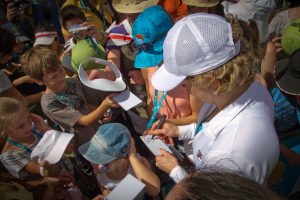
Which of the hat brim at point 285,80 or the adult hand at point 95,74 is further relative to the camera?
the adult hand at point 95,74

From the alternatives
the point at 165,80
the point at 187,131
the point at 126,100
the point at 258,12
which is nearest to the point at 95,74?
the point at 126,100

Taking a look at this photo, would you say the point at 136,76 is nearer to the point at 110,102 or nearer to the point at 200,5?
the point at 110,102

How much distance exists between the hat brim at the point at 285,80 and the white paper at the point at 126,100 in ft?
3.59

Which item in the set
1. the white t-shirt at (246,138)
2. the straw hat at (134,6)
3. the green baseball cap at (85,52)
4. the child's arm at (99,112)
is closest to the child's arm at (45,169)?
the child's arm at (99,112)

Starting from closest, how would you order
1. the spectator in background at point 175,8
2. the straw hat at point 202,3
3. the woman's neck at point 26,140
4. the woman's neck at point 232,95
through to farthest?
the woman's neck at point 232,95 → the woman's neck at point 26,140 → the straw hat at point 202,3 → the spectator in background at point 175,8

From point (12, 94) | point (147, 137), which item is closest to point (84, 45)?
point (12, 94)

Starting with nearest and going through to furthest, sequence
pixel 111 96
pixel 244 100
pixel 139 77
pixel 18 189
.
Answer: pixel 244 100 < pixel 18 189 < pixel 111 96 < pixel 139 77

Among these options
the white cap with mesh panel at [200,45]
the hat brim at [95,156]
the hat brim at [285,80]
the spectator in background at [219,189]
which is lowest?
the hat brim at [95,156]

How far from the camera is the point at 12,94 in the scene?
2762mm

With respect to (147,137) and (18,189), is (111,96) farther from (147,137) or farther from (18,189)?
(18,189)

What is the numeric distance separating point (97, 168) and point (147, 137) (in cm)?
46

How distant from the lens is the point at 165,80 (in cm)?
176

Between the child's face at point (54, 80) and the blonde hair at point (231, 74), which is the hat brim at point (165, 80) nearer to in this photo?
the blonde hair at point (231, 74)

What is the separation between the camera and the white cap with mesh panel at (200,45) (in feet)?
4.43
